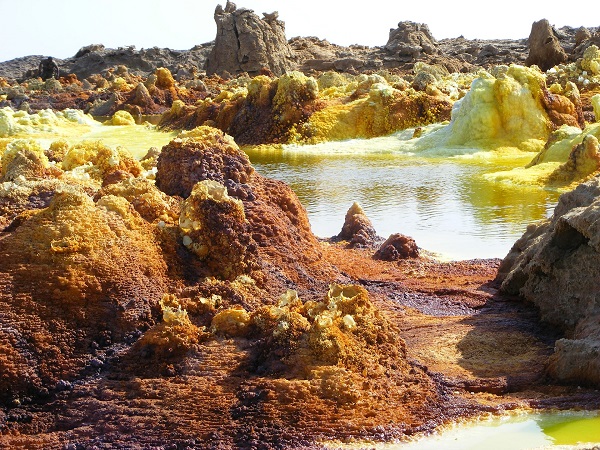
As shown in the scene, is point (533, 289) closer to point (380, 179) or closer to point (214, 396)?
point (214, 396)

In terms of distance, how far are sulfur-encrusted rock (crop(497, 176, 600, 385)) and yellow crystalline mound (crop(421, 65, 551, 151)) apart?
8829 millimetres

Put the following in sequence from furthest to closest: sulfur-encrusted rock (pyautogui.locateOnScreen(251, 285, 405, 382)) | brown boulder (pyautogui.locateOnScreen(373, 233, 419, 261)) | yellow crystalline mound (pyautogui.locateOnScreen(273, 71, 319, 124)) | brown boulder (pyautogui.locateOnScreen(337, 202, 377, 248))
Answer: yellow crystalline mound (pyautogui.locateOnScreen(273, 71, 319, 124)), brown boulder (pyautogui.locateOnScreen(337, 202, 377, 248)), brown boulder (pyautogui.locateOnScreen(373, 233, 419, 261)), sulfur-encrusted rock (pyautogui.locateOnScreen(251, 285, 405, 382))

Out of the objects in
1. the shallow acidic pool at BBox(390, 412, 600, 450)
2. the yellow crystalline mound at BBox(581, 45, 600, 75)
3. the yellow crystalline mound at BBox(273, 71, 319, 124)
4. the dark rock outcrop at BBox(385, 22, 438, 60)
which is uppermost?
the dark rock outcrop at BBox(385, 22, 438, 60)

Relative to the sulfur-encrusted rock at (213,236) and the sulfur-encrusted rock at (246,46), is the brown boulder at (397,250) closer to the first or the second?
the sulfur-encrusted rock at (213,236)

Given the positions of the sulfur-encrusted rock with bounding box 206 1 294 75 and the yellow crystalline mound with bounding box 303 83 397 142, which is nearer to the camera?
the yellow crystalline mound with bounding box 303 83 397 142

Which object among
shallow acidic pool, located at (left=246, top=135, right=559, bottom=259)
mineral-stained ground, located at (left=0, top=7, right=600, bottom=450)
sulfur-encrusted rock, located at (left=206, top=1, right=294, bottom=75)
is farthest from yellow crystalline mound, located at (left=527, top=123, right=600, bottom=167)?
sulfur-encrusted rock, located at (left=206, top=1, right=294, bottom=75)

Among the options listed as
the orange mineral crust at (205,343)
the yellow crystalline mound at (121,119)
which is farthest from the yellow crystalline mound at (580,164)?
the yellow crystalline mound at (121,119)

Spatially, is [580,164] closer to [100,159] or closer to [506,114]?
[506,114]

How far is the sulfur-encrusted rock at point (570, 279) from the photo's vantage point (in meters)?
3.26

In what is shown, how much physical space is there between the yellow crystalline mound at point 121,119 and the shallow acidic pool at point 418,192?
21.4 ft

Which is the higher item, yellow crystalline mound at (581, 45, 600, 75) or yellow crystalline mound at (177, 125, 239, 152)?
yellow crystalline mound at (581, 45, 600, 75)

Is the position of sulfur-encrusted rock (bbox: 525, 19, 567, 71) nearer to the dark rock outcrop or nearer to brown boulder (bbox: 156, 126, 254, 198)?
the dark rock outcrop

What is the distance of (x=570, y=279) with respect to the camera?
401 cm

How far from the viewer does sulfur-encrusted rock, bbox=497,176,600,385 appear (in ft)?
10.7
